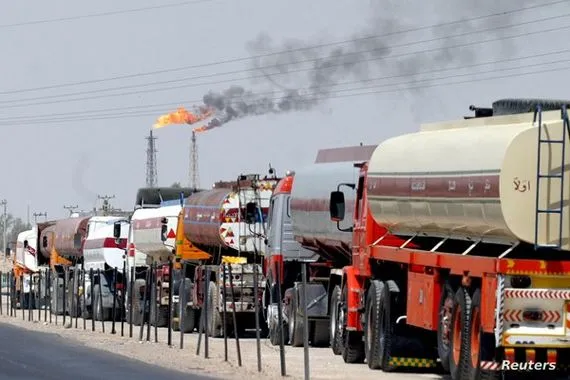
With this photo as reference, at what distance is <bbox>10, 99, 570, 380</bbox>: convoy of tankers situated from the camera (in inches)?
830

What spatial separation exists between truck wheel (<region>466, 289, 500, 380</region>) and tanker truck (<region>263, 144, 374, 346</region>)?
867cm

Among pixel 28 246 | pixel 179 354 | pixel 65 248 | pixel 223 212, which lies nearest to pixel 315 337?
pixel 179 354

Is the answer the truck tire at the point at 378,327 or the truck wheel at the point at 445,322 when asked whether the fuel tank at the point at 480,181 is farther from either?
the truck tire at the point at 378,327

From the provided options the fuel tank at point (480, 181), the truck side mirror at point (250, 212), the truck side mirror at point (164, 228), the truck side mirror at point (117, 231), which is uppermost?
the fuel tank at point (480, 181)

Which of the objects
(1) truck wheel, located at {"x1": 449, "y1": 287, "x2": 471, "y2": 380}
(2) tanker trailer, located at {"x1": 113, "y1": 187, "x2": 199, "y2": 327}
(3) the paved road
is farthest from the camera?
(2) tanker trailer, located at {"x1": 113, "y1": 187, "x2": 199, "y2": 327}

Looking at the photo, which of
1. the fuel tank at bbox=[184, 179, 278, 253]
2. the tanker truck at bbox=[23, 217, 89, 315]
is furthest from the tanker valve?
the tanker truck at bbox=[23, 217, 89, 315]

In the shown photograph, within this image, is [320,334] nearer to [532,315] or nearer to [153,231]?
[532,315]

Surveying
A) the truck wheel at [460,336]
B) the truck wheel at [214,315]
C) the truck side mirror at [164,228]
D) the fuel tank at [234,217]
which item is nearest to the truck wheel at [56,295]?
the truck side mirror at [164,228]

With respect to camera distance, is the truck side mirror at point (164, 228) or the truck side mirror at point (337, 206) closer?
the truck side mirror at point (337, 206)

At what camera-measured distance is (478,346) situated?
21938 millimetres

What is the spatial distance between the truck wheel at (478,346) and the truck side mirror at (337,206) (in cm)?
804

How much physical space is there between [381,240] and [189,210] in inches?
673

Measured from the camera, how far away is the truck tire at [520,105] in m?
21.9

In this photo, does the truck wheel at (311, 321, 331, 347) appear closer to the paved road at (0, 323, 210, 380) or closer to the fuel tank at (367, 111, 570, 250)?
the paved road at (0, 323, 210, 380)
